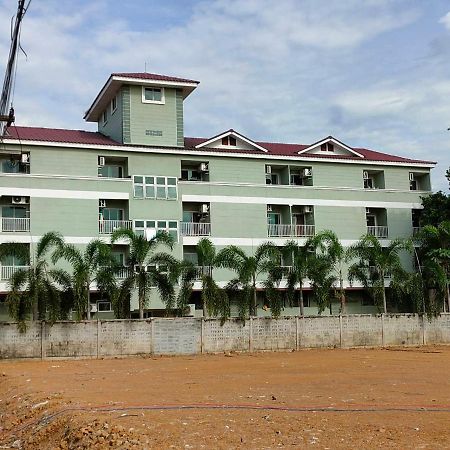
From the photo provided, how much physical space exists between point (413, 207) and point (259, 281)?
11.9m

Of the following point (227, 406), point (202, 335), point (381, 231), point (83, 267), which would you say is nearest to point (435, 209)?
point (381, 231)

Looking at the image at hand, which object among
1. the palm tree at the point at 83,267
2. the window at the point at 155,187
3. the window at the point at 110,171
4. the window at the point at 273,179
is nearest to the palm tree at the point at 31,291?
the palm tree at the point at 83,267

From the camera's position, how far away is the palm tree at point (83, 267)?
93.4 feet

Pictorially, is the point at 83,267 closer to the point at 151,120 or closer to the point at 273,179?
the point at 151,120

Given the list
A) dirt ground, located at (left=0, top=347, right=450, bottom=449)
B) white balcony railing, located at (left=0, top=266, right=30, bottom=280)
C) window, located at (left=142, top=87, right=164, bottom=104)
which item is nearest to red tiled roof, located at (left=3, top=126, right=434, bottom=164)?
window, located at (left=142, top=87, right=164, bottom=104)

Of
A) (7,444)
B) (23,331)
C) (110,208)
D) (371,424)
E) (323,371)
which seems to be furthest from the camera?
(110,208)

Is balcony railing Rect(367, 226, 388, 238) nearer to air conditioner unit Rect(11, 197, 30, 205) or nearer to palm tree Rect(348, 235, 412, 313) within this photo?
palm tree Rect(348, 235, 412, 313)

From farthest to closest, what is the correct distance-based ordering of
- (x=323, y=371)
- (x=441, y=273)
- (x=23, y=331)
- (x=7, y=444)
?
(x=441, y=273) → (x=23, y=331) → (x=323, y=371) → (x=7, y=444)

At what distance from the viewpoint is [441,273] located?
113 ft

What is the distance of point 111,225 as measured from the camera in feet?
119

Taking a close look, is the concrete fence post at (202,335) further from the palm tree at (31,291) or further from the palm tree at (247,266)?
the palm tree at (31,291)

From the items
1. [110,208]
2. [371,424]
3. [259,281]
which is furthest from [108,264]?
[371,424]

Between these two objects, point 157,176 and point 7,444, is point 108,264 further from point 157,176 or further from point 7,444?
point 7,444

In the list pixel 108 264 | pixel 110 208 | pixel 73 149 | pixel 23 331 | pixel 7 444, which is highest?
pixel 73 149
